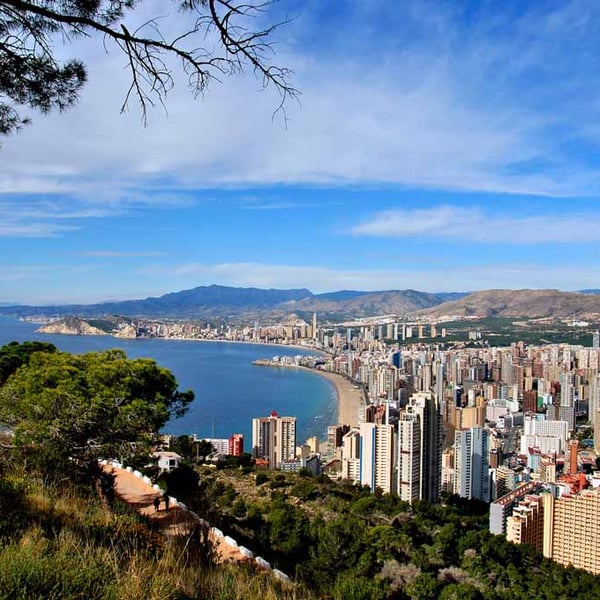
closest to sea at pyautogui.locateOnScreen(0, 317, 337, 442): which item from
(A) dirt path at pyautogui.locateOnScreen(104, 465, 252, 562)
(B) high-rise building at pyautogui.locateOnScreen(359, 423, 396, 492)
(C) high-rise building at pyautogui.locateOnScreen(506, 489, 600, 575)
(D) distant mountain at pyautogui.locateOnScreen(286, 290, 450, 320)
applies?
(B) high-rise building at pyautogui.locateOnScreen(359, 423, 396, 492)

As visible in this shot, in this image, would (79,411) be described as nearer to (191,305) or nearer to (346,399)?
(346,399)

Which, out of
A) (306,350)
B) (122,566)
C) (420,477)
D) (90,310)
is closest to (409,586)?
(122,566)

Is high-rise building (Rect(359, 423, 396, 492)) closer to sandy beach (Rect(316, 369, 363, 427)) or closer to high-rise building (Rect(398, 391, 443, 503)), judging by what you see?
high-rise building (Rect(398, 391, 443, 503))

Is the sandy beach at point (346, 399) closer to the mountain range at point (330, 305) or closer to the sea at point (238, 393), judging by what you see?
the sea at point (238, 393)

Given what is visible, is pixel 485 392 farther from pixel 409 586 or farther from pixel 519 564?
pixel 409 586

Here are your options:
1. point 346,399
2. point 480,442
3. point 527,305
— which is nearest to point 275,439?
point 480,442

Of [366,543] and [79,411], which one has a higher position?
[79,411]

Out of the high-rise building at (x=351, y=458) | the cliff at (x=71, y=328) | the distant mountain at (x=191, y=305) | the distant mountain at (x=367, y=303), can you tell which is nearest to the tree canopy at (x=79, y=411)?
the high-rise building at (x=351, y=458)
